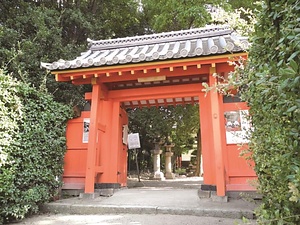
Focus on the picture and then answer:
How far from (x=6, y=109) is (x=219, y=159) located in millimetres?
3664

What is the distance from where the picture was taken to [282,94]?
1.13 meters

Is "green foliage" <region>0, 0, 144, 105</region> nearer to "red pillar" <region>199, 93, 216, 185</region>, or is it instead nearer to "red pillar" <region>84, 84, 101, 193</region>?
"red pillar" <region>84, 84, 101, 193</region>

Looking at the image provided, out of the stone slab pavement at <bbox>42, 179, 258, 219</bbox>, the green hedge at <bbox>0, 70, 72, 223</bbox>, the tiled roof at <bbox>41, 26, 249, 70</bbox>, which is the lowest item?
the stone slab pavement at <bbox>42, 179, 258, 219</bbox>

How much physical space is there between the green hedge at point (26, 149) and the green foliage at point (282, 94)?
360 cm

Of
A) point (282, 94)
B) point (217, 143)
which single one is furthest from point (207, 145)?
point (282, 94)

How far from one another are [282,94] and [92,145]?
169 inches

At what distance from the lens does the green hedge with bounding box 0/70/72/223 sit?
12.5 ft

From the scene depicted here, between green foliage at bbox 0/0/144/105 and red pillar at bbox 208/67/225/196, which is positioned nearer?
red pillar at bbox 208/67/225/196

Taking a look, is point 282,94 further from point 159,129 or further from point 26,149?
point 159,129

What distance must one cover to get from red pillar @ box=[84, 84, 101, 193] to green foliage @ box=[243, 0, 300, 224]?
3.64m

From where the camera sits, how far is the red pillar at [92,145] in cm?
486

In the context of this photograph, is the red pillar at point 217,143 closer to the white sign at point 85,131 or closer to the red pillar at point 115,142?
the red pillar at point 115,142

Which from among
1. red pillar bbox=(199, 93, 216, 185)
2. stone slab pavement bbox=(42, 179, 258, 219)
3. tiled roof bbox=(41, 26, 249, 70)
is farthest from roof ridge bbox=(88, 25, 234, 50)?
stone slab pavement bbox=(42, 179, 258, 219)

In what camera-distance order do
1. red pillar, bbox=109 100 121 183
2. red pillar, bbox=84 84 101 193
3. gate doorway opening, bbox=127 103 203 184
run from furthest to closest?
gate doorway opening, bbox=127 103 203 184 → red pillar, bbox=109 100 121 183 → red pillar, bbox=84 84 101 193
